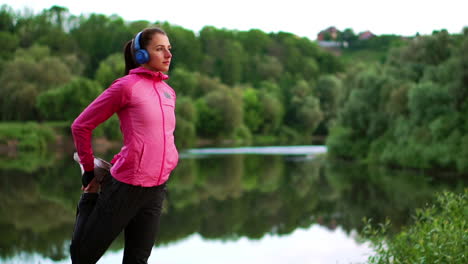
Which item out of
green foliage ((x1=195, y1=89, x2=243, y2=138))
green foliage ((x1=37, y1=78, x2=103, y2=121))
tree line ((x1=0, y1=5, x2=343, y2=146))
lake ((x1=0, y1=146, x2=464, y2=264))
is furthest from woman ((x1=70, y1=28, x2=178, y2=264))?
green foliage ((x1=195, y1=89, x2=243, y2=138))

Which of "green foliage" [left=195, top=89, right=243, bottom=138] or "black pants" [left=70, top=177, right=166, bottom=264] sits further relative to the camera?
"green foliage" [left=195, top=89, right=243, bottom=138]

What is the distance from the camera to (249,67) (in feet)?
329

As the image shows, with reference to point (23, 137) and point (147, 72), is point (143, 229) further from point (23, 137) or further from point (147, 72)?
point (23, 137)

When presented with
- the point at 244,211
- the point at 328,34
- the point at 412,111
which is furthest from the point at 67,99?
the point at 328,34

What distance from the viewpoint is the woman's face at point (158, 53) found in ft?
10.6

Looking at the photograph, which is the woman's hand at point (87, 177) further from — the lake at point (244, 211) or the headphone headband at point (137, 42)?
the lake at point (244, 211)

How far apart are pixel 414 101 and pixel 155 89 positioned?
916 inches

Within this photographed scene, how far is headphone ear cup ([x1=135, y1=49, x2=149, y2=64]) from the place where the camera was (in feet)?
10.6

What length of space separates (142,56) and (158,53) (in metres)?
0.08

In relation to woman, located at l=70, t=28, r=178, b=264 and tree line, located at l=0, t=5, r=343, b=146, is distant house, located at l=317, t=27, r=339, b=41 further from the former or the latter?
woman, located at l=70, t=28, r=178, b=264

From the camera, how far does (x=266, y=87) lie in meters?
87.5

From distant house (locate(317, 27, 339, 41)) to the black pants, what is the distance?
104 meters

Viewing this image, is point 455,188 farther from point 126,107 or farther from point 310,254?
point 126,107

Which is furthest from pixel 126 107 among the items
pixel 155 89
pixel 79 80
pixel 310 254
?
pixel 79 80
